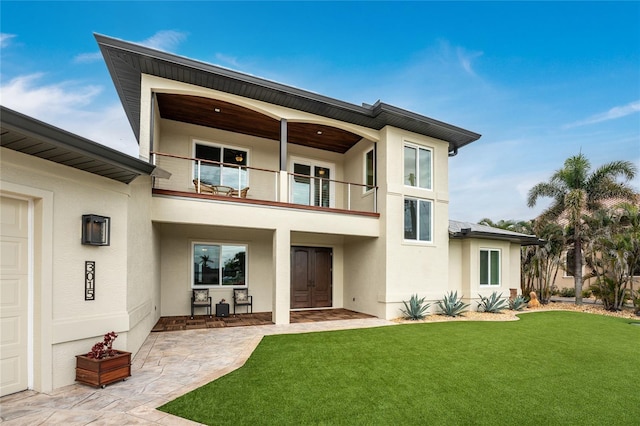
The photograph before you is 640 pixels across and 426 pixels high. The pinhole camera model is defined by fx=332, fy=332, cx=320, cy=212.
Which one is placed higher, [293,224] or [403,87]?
[403,87]

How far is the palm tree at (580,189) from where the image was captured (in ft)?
47.0

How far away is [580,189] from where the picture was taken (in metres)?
14.5

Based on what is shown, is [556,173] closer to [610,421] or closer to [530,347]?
[530,347]

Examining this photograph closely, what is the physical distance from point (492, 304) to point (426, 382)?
28.8ft

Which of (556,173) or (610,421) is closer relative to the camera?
(610,421)

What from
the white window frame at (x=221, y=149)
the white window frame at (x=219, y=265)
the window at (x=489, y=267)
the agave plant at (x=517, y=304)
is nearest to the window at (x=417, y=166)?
the window at (x=489, y=267)

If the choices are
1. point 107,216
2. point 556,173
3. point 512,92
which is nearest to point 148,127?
point 107,216

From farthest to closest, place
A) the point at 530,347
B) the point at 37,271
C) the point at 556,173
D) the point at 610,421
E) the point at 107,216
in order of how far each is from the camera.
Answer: the point at 556,173 < the point at 530,347 < the point at 107,216 < the point at 37,271 < the point at 610,421

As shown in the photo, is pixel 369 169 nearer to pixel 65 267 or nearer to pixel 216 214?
pixel 216 214

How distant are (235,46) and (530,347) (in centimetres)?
1704

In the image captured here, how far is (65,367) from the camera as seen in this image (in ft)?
15.3

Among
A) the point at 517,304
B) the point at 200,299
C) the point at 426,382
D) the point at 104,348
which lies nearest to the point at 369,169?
the point at 200,299

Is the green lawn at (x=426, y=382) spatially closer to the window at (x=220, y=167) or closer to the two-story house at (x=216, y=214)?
the two-story house at (x=216, y=214)

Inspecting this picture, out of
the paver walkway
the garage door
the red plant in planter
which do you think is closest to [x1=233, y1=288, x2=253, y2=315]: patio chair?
the paver walkway
